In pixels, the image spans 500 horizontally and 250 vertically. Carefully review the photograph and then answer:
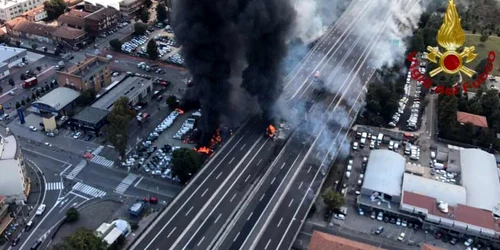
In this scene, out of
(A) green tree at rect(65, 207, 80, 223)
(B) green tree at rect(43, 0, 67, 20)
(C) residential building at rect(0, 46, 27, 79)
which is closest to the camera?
(A) green tree at rect(65, 207, 80, 223)

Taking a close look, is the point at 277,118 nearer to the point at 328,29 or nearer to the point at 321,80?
the point at 321,80

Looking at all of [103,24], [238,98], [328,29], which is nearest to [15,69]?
[103,24]

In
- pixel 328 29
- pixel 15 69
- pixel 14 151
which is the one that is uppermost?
pixel 328 29

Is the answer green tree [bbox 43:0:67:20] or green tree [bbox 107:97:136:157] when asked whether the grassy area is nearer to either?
green tree [bbox 107:97:136:157]

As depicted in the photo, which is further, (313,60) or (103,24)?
(103,24)

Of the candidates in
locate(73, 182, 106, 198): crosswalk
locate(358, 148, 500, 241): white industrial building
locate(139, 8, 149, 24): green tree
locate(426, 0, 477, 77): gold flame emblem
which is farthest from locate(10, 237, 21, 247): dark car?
locate(139, 8, 149, 24): green tree

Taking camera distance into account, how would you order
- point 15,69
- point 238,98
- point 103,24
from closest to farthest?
point 238,98 → point 15,69 → point 103,24
